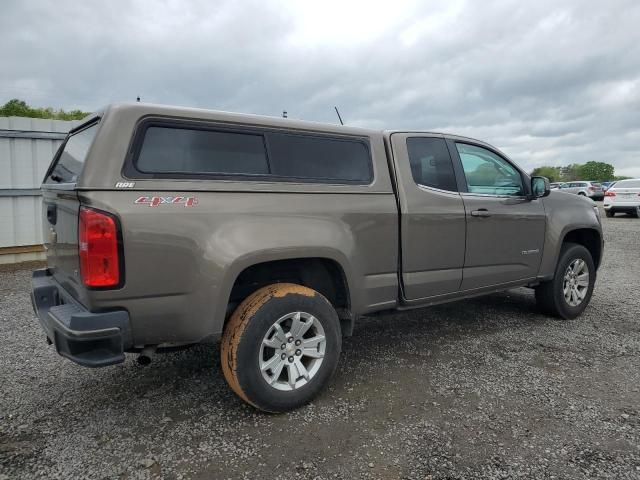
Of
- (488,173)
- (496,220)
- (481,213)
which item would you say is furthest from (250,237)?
(488,173)

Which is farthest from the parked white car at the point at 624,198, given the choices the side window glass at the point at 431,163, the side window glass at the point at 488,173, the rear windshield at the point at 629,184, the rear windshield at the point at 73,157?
the rear windshield at the point at 73,157

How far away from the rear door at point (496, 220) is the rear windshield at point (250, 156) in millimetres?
1158

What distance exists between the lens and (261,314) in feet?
9.18

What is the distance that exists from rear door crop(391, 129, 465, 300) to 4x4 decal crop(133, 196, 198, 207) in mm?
1626

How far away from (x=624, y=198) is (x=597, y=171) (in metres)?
103

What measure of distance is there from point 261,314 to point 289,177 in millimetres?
911

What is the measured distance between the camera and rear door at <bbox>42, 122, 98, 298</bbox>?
2588 millimetres

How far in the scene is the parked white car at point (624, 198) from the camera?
1764 cm

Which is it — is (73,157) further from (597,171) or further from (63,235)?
(597,171)

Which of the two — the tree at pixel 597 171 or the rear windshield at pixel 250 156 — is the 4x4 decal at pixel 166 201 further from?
the tree at pixel 597 171

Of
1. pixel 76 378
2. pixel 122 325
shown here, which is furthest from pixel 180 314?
pixel 76 378

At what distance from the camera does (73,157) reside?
2.97 m

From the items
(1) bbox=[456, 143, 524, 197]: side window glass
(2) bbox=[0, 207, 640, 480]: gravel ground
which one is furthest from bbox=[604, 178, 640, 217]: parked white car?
(1) bbox=[456, 143, 524, 197]: side window glass

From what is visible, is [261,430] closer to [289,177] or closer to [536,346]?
[289,177]
